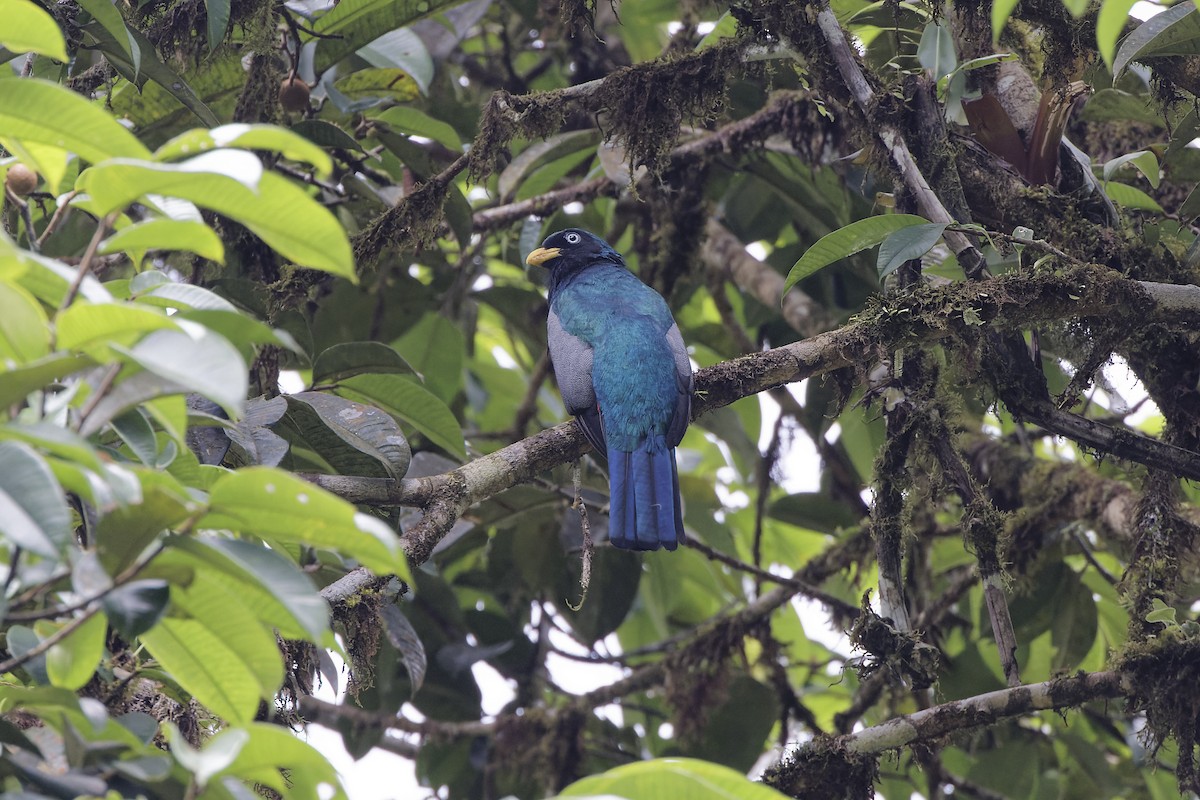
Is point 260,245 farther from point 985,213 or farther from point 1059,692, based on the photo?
point 1059,692

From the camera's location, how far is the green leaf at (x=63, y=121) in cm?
179

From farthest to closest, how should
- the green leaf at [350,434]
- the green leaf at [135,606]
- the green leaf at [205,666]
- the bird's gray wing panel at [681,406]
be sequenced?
the bird's gray wing panel at [681,406] < the green leaf at [350,434] < the green leaf at [205,666] < the green leaf at [135,606]

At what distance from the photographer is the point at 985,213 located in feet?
12.7

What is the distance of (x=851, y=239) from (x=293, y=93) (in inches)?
91.9

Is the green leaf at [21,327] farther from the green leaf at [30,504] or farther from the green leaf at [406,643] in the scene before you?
the green leaf at [406,643]

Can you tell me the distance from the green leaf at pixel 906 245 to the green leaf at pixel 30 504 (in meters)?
2.20

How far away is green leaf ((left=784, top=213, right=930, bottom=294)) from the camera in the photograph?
3.24 m

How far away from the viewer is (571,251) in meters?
5.54

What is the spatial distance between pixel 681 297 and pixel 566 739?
89.2 inches

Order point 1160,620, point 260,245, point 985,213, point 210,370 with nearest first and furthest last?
point 210,370 < point 1160,620 < point 985,213 < point 260,245

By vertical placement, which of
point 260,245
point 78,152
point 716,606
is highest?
point 260,245

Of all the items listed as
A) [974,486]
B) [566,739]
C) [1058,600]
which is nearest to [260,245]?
[566,739]

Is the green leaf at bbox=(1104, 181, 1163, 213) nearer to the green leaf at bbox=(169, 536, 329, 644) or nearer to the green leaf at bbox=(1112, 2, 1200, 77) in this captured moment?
the green leaf at bbox=(1112, 2, 1200, 77)

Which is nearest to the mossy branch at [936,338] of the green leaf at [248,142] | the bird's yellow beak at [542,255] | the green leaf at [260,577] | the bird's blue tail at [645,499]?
the bird's blue tail at [645,499]
